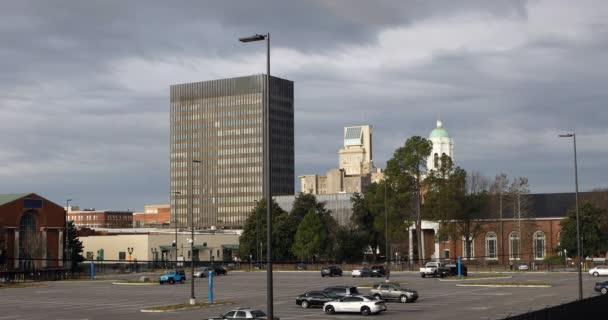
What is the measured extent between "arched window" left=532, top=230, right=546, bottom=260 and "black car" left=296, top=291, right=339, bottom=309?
87082mm

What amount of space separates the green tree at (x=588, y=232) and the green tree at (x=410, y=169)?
21988 millimetres

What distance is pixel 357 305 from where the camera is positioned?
49562 millimetres

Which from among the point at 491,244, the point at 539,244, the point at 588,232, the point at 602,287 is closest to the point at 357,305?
the point at 602,287

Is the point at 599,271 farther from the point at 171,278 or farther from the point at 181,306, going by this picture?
the point at 181,306

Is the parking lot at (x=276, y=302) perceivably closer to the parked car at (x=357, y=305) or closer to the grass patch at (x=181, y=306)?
the parked car at (x=357, y=305)

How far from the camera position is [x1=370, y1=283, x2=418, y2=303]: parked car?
2309 inches

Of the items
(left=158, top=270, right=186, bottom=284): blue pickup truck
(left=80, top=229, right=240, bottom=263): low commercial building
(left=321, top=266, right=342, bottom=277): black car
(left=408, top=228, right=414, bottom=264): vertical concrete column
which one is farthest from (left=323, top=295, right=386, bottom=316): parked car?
(left=80, top=229, right=240, bottom=263): low commercial building

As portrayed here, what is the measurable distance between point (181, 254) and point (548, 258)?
7241 centimetres

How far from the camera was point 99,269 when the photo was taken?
137 m

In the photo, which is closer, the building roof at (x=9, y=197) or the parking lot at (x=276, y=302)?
the parking lot at (x=276, y=302)

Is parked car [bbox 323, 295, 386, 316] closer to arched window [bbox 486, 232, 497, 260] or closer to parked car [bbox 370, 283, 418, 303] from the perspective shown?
parked car [bbox 370, 283, 418, 303]

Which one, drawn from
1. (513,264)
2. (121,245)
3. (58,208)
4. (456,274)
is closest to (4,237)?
(58,208)

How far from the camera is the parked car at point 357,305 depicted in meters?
48.9

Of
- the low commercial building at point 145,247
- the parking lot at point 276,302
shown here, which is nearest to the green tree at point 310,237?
the low commercial building at point 145,247
